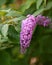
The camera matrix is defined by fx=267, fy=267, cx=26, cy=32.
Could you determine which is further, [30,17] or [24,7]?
[24,7]

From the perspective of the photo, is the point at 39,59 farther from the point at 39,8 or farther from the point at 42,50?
the point at 39,8

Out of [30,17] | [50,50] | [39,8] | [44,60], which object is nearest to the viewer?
[30,17]

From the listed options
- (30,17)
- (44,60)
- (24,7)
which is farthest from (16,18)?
(44,60)

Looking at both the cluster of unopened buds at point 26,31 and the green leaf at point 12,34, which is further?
the green leaf at point 12,34

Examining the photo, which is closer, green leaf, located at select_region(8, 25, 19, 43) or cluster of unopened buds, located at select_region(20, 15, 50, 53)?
cluster of unopened buds, located at select_region(20, 15, 50, 53)

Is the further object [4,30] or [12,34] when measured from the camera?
[12,34]

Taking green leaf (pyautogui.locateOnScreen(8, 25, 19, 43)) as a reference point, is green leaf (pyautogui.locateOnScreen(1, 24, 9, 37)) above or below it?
above

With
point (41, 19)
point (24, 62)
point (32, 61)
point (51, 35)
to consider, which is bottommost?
point (32, 61)

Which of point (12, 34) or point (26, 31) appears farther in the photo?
point (12, 34)

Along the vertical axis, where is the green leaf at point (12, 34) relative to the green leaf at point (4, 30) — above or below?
below

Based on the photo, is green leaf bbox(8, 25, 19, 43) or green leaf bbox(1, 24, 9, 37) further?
green leaf bbox(8, 25, 19, 43)

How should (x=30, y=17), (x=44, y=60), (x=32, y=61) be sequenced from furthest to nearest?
(x=32, y=61)
(x=44, y=60)
(x=30, y=17)
